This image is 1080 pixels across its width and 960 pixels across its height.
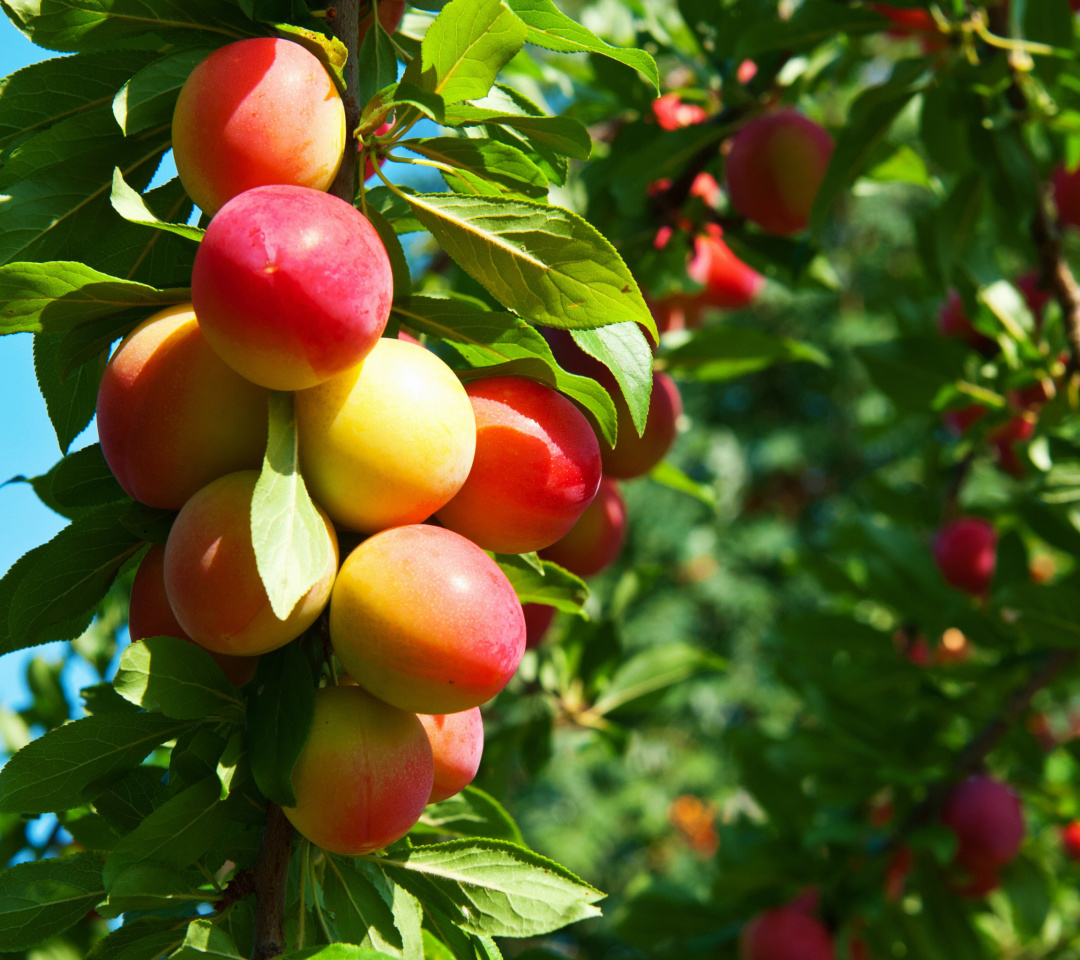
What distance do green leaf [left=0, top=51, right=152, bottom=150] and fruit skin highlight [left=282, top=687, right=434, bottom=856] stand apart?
11.5 inches

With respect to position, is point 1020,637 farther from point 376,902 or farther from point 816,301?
point 816,301

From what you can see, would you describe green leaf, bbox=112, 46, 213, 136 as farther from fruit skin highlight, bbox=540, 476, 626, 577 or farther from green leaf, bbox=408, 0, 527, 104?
fruit skin highlight, bbox=540, 476, 626, 577

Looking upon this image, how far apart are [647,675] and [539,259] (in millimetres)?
680

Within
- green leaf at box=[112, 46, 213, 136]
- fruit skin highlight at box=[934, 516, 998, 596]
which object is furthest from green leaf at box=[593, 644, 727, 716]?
green leaf at box=[112, 46, 213, 136]

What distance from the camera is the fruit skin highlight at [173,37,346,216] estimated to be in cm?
37

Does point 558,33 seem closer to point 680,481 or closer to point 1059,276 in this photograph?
point 680,481

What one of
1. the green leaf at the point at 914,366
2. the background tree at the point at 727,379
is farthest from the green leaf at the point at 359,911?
the green leaf at the point at 914,366

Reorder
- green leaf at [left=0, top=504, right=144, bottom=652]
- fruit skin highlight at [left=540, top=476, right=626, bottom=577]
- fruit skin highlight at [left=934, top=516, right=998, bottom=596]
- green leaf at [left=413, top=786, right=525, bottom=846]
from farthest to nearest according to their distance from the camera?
1. fruit skin highlight at [left=934, top=516, right=998, bottom=596]
2. fruit skin highlight at [left=540, top=476, right=626, bottom=577]
3. green leaf at [left=413, top=786, right=525, bottom=846]
4. green leaf at [left=0, top=504, right=144, bottom=652]

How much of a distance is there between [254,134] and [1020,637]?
924mm

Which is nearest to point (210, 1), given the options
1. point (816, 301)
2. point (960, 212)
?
point (960, 212)

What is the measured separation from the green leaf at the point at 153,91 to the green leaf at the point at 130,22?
15mm

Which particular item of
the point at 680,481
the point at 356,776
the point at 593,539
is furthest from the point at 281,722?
the point at 680,481

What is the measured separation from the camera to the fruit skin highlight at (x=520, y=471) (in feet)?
1.34

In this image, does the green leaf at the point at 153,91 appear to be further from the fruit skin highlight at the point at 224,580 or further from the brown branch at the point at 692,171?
the brown branch at the point at 692,171
